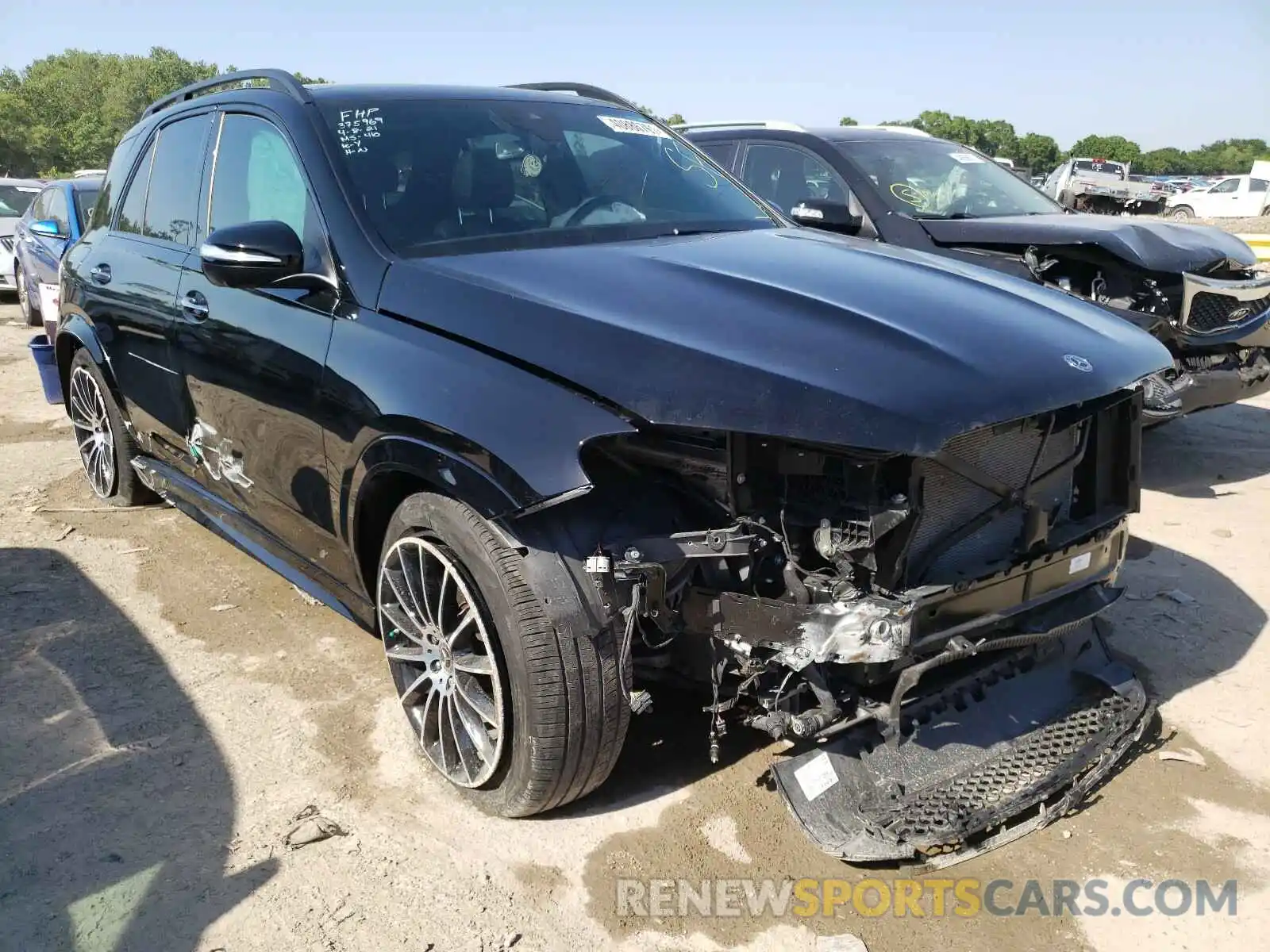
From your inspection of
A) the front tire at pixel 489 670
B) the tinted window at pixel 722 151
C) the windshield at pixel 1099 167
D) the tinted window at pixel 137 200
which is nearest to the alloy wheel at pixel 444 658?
the front tire at pixel 489 670

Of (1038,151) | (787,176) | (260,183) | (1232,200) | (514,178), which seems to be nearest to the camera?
(514,178)

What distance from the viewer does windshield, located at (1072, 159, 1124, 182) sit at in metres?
28.6

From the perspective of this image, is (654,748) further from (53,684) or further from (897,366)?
(53,684)

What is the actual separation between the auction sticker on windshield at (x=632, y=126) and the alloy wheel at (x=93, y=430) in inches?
117

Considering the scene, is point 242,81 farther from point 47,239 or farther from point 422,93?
point 47,239

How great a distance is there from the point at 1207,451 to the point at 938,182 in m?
2.47

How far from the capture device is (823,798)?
264 centimetres

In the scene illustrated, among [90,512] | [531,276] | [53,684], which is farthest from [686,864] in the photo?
[90,512]

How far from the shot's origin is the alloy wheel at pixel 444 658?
8.77 feet

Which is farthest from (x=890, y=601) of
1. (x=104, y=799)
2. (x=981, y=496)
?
(x=104, y=799)

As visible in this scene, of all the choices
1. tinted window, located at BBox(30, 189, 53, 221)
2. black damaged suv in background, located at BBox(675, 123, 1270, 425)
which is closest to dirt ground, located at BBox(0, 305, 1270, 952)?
black damaged suv in background, located at BBox(675, 123, 1270, 425)

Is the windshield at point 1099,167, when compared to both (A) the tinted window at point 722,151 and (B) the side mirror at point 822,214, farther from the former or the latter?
(B) the side mirror at point 822,214

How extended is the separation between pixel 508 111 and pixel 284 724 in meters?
2.27

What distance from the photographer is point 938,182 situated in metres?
6.51
